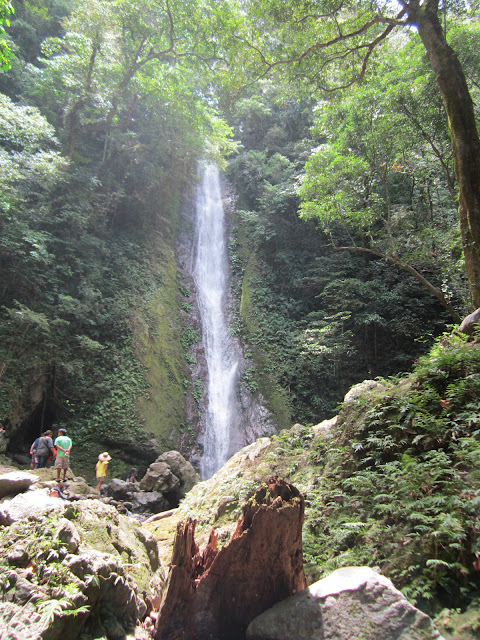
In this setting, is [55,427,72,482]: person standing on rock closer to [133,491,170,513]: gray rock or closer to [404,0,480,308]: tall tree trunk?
[133,491,170,513]: gray rock

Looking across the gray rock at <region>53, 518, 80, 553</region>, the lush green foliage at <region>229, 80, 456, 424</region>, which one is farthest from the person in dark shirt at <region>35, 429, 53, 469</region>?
the lush green foliage at <region>229, 80, 456, 424</region>

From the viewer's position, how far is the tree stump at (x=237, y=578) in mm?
2355

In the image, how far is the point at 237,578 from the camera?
8.02 feet

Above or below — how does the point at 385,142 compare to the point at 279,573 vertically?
above

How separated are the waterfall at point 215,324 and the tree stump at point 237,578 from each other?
9907 millimetres

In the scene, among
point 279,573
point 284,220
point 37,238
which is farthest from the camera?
point 284,220

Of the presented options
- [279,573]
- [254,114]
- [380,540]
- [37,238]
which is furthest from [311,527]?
[254,114]

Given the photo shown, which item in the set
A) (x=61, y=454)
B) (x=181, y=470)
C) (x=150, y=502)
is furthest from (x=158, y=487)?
(x=61, y=454)

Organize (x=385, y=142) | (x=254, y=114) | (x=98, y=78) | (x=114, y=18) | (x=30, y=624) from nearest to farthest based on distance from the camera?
(x=30, y=624)
(x=385, y=142)
(x=114, y=18)
(x=98, y=78)
(x=254, y=114)

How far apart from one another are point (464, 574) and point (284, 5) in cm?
984

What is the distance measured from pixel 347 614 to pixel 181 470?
349 inches

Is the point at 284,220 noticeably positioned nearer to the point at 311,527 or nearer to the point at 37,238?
the point at 37,238

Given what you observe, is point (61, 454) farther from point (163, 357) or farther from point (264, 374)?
point (264, 374)

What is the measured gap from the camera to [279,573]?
2418 millimetres
